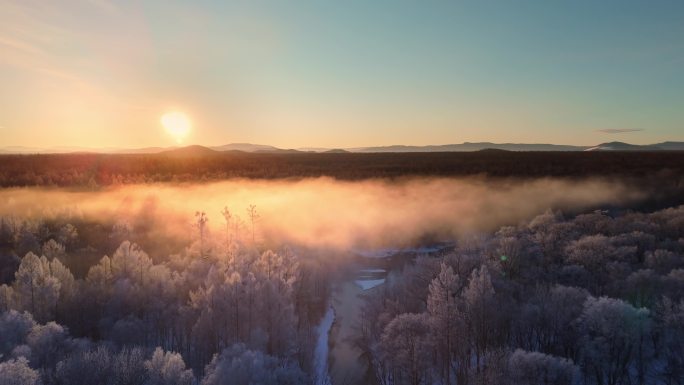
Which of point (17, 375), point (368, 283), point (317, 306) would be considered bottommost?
point (368, 283)

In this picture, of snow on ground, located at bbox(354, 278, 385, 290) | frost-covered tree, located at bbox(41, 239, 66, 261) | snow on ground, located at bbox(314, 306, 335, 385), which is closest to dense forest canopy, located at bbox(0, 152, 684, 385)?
frost-covered tree, located at bbox(41, 239, 66, 261)

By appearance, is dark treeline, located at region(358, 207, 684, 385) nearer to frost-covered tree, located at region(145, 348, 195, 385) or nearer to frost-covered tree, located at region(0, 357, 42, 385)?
frost-covered tree, located at region(145, 348, 195, 385)

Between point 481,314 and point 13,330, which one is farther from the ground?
point 13,330

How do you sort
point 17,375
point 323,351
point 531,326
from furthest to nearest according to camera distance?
point 323,351 → point 531,326 → point 17,375

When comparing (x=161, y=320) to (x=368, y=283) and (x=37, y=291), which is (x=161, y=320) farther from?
(x=368, y=283)

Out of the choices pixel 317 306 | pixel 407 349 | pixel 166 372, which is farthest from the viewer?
pixel 317 306

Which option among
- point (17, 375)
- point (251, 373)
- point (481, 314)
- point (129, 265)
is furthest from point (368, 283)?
point (17, 375)
